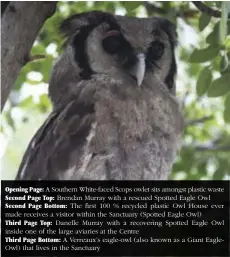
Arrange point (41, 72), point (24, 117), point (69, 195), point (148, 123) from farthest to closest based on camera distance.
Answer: point (24, 117), point (41, 72), point (148, 123), point (69, 195)

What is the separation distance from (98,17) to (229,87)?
0.39m

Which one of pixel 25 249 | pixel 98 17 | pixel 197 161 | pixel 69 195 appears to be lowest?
pixel 25 249

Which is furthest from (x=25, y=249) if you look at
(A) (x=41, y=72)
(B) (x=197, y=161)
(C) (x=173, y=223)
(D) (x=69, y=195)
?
(B) (x=197, y=161)

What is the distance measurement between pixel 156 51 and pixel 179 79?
0.33 meters

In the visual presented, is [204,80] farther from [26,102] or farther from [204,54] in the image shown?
[26,102]

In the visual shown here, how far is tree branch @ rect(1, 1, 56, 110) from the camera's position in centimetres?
133

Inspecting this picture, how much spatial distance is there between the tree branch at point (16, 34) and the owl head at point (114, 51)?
0.13 m

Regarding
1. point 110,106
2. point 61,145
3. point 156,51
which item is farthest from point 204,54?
point 61,145

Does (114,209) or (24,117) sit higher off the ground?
(24,117)

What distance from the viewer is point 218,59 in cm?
144

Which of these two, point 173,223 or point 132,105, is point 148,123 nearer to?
point 132,105

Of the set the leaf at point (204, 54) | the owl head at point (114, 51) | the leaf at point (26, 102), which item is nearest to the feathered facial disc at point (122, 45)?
the owl head at point (114, 51)

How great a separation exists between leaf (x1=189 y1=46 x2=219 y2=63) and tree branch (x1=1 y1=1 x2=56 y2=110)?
15.4 inches

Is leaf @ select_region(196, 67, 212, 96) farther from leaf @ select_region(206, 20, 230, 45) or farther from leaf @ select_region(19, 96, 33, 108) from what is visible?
leaf @ select_region(19, 96, 33, 108)
